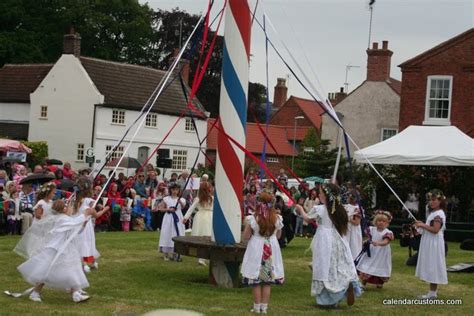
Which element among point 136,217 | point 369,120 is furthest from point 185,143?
point 136,217

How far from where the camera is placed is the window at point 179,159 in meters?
44.4

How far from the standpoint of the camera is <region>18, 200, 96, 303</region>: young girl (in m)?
9.20

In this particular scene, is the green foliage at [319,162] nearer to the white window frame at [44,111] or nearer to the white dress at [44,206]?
the white window frame at [44,111]

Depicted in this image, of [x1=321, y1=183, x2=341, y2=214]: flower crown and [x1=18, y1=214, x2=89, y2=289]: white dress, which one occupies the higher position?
[x1=321, y1=183, x2=341, y2=214]: flower crown

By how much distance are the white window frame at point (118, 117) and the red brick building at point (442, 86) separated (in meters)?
16.0

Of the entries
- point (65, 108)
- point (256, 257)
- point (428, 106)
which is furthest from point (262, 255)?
point (65, 108)

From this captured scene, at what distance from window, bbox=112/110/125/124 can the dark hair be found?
32359mm

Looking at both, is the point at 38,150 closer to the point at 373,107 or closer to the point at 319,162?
the point at 319,162

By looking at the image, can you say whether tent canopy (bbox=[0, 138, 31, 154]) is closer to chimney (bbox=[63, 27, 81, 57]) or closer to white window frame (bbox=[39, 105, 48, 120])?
chimney (bbox=[63, 27, 81, 57])

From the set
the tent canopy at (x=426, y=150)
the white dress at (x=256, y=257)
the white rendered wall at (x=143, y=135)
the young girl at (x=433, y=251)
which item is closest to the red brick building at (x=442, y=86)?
the tent canopy at (x=426, y=150)

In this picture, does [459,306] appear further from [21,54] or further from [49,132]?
[21,54]

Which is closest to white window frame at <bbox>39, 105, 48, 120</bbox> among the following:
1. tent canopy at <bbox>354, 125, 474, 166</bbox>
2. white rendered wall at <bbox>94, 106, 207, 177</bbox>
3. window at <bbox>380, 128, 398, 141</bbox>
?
white rendered wall at <bbox>94, 106, 207, 177</bbox>

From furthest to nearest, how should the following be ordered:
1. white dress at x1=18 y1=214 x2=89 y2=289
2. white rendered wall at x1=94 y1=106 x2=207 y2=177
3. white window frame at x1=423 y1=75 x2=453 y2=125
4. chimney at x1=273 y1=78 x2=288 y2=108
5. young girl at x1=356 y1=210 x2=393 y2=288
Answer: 1. chimney at x1=273 y1=78 x2=288 y2=108
2. white rendered wall at x1=94 y1=106 x2=207 y2=177
3. white window frame at x1=423 y1=75 x2=453 y2=125
4. young girl at x1=356 y1=210 x2=393 y2=288
5. white dress at x1=18 y1=214 x2=89 y2=289

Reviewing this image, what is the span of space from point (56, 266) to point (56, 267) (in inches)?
0.5
